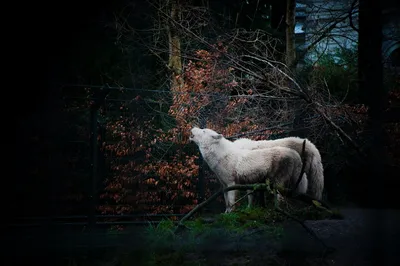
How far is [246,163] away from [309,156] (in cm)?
67

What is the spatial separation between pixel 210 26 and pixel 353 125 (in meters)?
1.44

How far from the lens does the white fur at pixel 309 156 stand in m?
3.84

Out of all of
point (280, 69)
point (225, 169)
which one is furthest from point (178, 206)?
point (280, 69)

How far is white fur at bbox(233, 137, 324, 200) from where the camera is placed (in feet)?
12.6

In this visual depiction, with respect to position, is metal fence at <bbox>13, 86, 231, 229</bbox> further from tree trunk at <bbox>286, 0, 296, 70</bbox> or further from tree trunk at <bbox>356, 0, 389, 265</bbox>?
tree trunk at <bbox>286, 0, 296, 70</bbox>

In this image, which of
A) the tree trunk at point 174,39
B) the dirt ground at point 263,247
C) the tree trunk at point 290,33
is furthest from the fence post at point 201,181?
the dirt ground at point 263,247

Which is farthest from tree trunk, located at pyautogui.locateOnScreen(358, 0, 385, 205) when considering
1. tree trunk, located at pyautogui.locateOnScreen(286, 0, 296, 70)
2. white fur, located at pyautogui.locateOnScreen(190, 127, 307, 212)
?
white fur, located at pyautogui.locateOnScreen(190, 127, 307, 212)

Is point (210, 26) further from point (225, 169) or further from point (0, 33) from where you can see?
point (0, 33)

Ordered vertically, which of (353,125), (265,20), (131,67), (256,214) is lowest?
(256,214)

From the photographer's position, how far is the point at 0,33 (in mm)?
999

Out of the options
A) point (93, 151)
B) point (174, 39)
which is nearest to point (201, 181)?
point (93, 151)

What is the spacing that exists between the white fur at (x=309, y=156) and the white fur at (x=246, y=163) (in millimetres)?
181

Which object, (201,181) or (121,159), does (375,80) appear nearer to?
(121,159)

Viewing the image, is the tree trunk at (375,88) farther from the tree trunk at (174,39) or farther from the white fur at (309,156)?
the white fur at (309,156)
